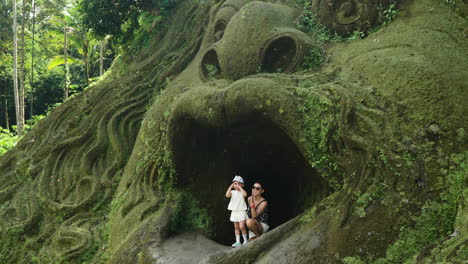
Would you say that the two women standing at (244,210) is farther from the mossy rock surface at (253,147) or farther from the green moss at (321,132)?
the green moss at (321,132)

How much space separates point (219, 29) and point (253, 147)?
2.40 m

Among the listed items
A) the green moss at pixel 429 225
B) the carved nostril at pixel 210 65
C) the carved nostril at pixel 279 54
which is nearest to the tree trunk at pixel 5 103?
the carved nostril at pixel 210 65

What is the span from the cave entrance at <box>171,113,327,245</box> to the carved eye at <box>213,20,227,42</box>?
2163 millimetres

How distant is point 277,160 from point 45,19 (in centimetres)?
1724

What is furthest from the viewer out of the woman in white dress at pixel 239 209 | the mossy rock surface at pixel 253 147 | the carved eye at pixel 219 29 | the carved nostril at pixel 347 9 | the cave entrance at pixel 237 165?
the carved eye at pixel 219 29

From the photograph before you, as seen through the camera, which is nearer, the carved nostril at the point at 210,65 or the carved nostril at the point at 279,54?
the carved nostril at the point at 279,54

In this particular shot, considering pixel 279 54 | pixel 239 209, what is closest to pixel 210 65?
pixel 279 54

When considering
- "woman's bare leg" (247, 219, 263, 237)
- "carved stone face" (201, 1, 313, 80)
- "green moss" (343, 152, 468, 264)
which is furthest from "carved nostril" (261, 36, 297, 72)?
"green moss" (343, 152, 468, 264)

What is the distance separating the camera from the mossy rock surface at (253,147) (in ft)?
16.3

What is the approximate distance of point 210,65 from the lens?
789 cm

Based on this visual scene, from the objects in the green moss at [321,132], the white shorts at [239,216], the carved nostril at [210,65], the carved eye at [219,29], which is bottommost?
the white shorts at [239,216]

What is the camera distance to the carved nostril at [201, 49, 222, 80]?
7783mm

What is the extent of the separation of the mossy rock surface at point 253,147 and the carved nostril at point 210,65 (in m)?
0.02

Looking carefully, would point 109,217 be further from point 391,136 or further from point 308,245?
point 391,136
